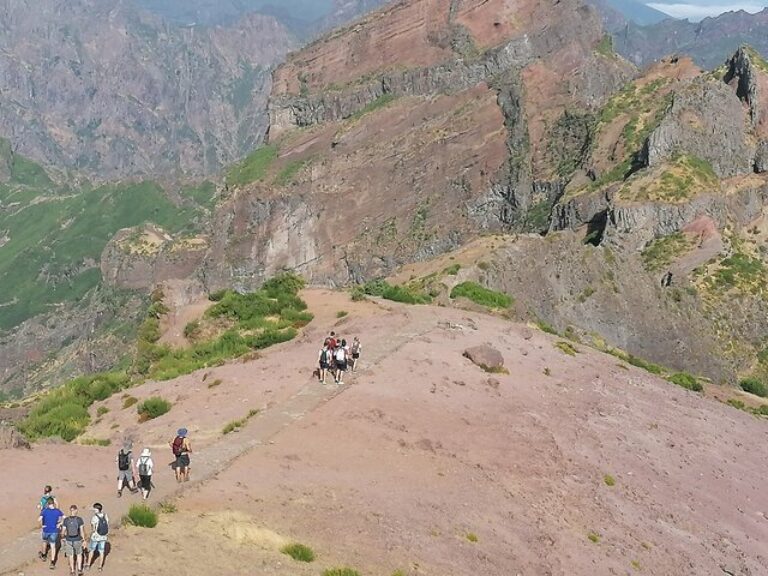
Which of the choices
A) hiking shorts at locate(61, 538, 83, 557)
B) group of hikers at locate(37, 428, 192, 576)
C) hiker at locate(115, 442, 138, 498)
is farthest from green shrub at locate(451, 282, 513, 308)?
hiking shorts at locate(61, 538, 83, 557)

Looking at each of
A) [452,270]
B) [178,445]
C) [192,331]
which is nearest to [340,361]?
[178,445]

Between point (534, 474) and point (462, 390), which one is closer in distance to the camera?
point (534, 474)

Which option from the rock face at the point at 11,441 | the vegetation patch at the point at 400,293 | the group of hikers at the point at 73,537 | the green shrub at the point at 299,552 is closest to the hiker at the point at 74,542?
the group of hikers at the point at 73,537

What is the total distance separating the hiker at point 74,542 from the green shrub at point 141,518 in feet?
5.38

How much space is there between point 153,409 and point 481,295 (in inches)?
1201

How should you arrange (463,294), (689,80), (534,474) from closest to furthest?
(534,474) < (463,294) < (689,80)

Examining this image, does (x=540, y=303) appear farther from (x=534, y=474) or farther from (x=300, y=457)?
(x=300, y=457)

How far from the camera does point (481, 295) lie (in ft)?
199

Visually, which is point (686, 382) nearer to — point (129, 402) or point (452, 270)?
point (452, 270)

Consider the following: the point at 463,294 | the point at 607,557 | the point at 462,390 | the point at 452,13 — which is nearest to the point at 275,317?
the point at 463,294

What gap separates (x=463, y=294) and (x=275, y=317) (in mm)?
15142

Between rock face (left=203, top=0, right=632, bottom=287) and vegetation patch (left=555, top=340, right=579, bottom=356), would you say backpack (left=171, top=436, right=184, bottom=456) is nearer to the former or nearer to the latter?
vegetation patch (left=555, top=340, right=579, bottom=356)

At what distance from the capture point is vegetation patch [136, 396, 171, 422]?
35375 millimetres

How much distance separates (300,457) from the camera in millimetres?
27188
